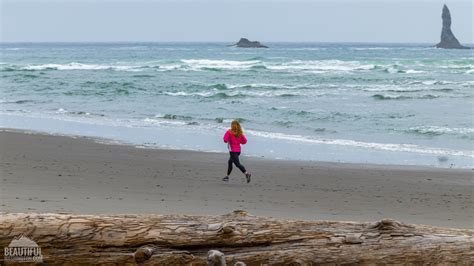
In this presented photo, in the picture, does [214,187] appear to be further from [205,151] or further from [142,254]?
[142,254]

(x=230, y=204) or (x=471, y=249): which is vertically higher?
(x=471, y=249)

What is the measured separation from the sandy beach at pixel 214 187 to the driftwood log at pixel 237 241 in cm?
391

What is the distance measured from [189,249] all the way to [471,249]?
1950 millimetres

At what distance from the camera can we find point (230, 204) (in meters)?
10.4

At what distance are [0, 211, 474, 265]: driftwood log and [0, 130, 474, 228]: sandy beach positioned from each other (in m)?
3.91

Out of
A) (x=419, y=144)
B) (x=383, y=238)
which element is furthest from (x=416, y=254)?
(x=419, y=144)

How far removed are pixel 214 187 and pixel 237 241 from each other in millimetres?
6817

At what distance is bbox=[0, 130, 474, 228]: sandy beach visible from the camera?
977 cm

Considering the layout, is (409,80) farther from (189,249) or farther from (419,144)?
(189,249)

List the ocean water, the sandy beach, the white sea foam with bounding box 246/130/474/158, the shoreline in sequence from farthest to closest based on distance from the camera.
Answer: the ocean water, the white sea foam with bounding box 246/130/474/158, the shoreline, the sandy beach
